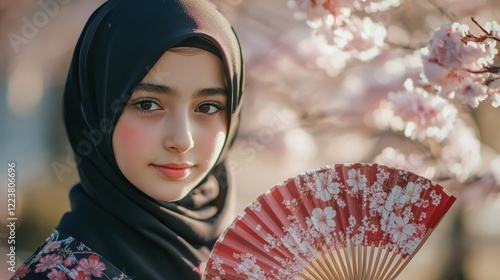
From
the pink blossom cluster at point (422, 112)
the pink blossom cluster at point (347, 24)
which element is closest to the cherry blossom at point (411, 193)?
the pink blossom cluster at point (347, 24)

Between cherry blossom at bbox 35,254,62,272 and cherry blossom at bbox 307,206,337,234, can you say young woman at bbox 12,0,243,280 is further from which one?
cherry blossom at bbox 307,206,337,234

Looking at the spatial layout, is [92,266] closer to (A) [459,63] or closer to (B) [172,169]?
(B) [172,169]

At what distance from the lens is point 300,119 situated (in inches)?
125

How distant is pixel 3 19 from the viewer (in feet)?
9.47

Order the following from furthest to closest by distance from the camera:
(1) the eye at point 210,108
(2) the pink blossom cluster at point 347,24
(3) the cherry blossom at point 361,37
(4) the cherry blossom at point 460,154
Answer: (4) the cherry blossom at point 460,154
(3) the cherry blossom at point 361,37
(2) the pink blossom cluster at point 347,24
(1) the eye at point 210,108

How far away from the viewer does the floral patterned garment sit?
172cm

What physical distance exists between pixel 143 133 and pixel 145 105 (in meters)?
0.07

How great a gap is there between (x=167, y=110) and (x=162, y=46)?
156 mm

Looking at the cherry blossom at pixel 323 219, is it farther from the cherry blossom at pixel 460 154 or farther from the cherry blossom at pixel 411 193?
the cherry blossom at pixel 460 154

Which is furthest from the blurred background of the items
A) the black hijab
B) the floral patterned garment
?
the floral patterned garment

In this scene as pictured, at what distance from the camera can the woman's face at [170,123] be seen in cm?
176

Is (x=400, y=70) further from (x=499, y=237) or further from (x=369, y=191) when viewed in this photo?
(x=369, y=191)

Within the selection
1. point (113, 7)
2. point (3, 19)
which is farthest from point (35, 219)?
point (113, 7)

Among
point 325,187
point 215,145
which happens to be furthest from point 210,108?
point 325,187
